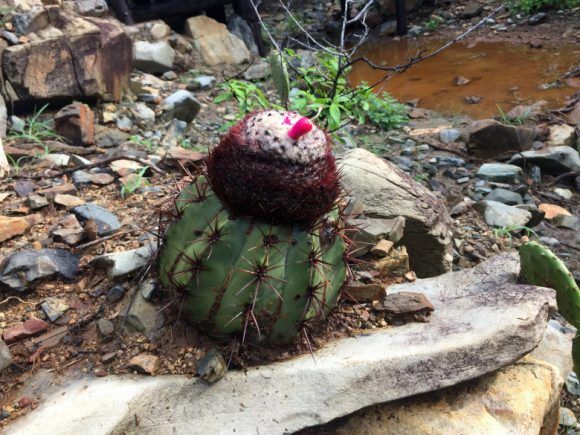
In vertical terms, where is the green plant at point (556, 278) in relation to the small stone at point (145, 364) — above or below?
below

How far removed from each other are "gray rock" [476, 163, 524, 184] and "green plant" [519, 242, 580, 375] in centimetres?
271

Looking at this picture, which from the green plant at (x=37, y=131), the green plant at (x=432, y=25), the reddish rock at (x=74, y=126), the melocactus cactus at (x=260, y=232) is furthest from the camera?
the green plant at (x=432, y=25)

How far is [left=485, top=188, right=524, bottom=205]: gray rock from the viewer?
478cm

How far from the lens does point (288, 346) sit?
2.14m

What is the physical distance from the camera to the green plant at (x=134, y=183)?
331cm

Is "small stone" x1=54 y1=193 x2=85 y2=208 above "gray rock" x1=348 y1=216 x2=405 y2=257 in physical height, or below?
above

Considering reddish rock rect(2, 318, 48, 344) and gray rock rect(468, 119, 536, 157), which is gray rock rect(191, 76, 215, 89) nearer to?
gray rock rect(468, 119, 536, 157)

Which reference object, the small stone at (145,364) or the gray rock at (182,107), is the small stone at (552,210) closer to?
the gray rock at (182,107)

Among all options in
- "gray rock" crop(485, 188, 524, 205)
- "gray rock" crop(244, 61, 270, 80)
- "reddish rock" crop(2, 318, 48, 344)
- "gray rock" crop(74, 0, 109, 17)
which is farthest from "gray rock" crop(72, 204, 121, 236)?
"gray rock" crop(244, 61, 270, 80)

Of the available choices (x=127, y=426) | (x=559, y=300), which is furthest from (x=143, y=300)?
(x=559, y=300)

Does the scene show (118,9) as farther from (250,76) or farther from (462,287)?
(462,287)

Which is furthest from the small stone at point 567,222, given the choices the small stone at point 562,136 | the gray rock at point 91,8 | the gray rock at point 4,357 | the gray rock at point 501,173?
the gray rock at point 91,8

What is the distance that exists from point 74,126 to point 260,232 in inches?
110

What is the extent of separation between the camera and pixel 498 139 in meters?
5.75
